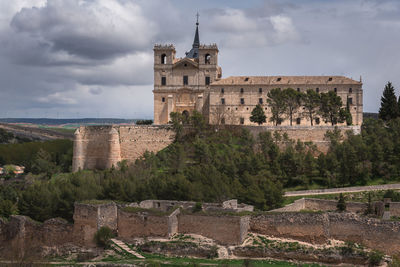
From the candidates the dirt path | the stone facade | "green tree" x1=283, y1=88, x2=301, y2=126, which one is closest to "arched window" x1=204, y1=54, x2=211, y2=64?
the stone facade

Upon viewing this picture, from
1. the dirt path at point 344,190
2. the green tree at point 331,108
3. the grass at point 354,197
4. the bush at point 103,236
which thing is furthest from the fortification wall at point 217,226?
the green tree at point 331,108

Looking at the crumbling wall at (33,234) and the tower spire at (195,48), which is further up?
the tower spire at (195,48)

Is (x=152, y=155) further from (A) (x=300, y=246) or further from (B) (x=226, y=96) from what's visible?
(A) (x=300, y=246)

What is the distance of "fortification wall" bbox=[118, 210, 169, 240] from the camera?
83.2 ft

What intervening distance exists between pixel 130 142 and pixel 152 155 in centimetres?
450

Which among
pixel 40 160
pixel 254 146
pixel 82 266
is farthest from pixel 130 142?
pixel 82 266

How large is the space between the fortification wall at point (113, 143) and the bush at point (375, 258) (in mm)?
32551

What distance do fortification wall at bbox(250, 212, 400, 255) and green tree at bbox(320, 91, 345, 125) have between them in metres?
28.7

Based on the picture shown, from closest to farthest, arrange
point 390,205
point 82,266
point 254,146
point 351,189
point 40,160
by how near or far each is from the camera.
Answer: point 82,266
point 390,205
point 351,189
point 254,146
point 40,160

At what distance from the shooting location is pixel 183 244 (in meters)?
24.3

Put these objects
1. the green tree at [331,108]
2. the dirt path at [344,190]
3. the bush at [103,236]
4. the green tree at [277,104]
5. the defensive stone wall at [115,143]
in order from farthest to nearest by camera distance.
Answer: the green tree at [277,104] < the defensive stone wall at [115,143] < the green tree at [331,108] < the dirt path at [344,190] < the bush at [103,236]

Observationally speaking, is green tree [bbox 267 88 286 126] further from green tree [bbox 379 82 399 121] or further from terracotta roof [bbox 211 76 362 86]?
green tree [bbox 379 82 399 121]

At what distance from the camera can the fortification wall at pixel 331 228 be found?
909 inches

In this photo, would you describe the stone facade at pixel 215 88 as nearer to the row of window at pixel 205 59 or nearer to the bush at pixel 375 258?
the row of window at pixel 205 59
